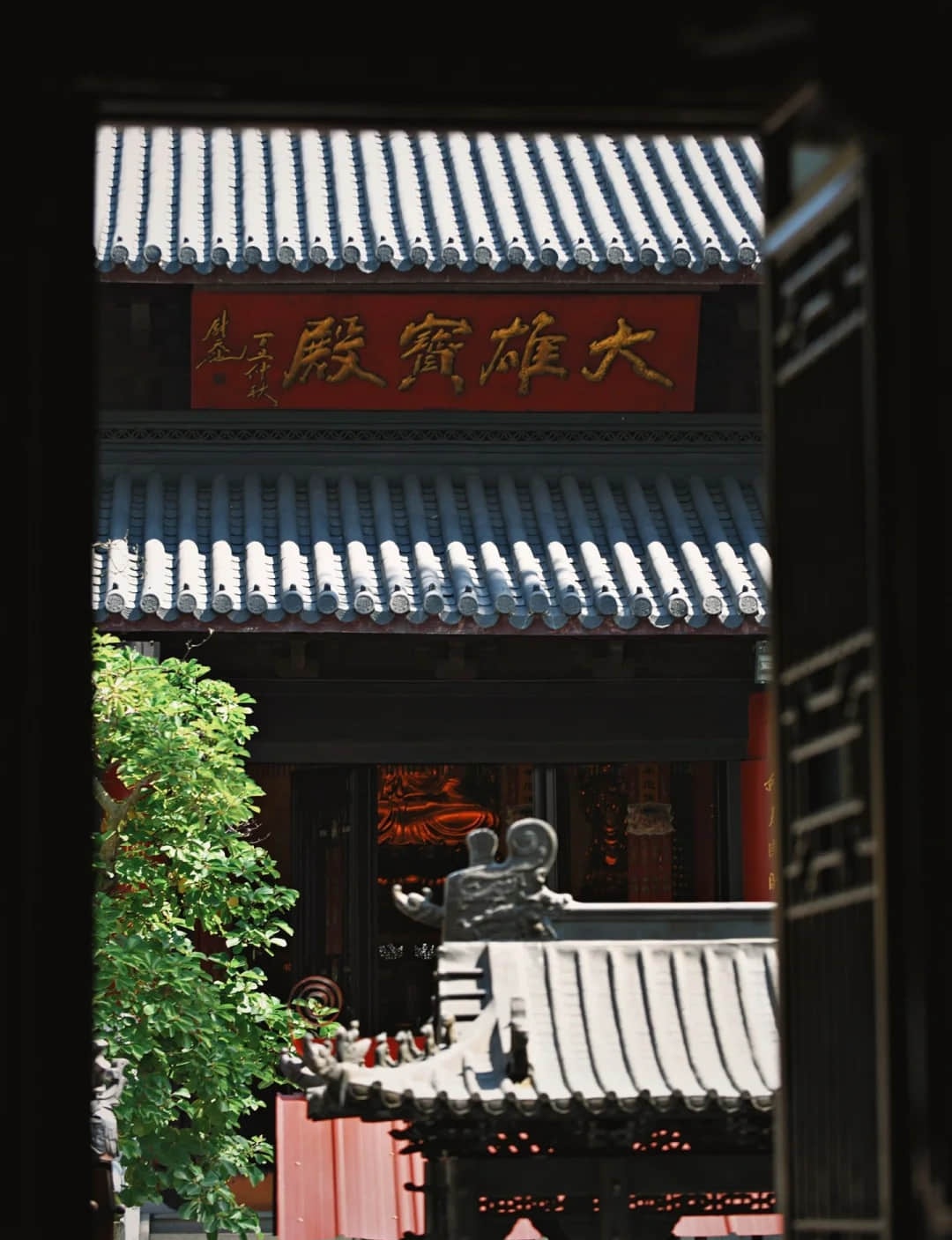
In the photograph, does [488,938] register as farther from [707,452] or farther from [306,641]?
[707,452]

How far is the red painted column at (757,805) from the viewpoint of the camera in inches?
570

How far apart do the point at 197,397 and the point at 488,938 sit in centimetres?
556

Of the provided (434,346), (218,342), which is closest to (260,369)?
(218,342)

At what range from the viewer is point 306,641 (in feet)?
46.8

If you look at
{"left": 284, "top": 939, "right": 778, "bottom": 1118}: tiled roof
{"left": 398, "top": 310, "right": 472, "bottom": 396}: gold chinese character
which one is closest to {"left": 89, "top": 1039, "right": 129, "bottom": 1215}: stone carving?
{"left": 284, "top": 939, "right": 778, "bottom": 1118}: tiled roof

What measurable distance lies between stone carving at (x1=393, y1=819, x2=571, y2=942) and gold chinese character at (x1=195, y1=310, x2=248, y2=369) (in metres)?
5.27

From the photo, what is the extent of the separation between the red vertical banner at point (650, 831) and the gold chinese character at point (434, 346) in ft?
10.2

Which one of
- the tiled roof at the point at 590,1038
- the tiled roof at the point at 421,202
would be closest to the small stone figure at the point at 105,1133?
the tiled roof at the point at 590,1038

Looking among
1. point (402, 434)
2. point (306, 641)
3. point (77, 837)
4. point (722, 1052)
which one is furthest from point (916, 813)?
point (402, 434)

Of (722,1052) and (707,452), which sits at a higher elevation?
(707,452)

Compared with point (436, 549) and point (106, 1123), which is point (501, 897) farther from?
point (436, 549)

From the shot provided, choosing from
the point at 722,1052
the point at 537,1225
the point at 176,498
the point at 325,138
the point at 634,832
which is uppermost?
the point at 325,138

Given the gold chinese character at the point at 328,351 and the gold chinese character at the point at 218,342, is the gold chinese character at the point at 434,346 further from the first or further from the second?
the gold chinese character at the point at 218,342

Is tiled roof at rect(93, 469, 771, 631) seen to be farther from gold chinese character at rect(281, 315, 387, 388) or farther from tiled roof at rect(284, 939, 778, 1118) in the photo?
tiled roof at rect(284, 939, 778, 1118)
